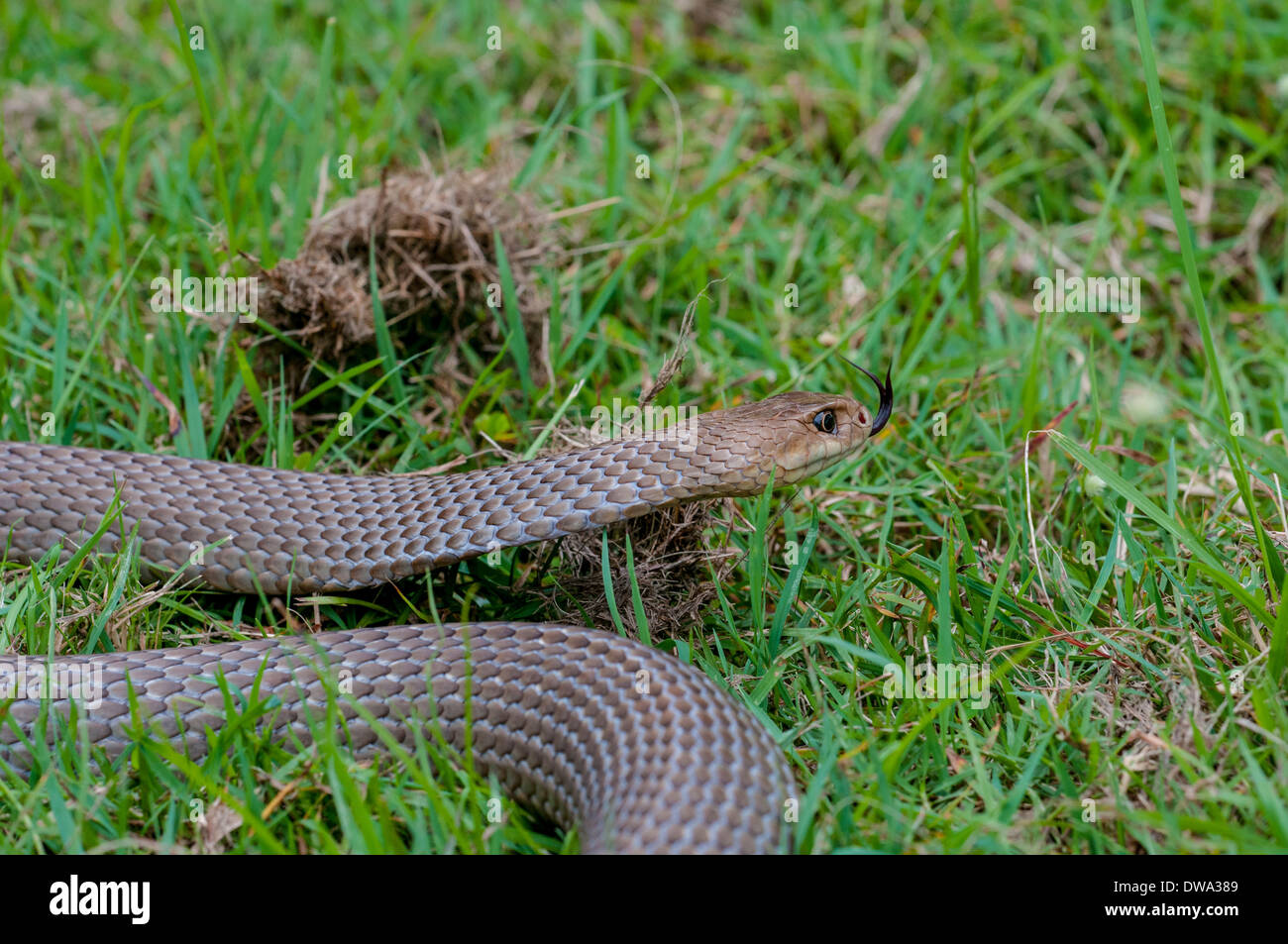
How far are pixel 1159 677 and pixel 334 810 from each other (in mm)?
2440

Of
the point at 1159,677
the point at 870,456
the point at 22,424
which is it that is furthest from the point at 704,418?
the point at 22,424

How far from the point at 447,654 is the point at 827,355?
210 cm

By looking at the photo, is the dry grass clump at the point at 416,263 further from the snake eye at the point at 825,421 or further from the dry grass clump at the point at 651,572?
the snake eye at the point at 825,421

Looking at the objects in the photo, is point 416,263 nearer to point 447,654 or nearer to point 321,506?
point 321,506

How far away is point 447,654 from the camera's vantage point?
3.81 m

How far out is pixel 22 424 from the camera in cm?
496

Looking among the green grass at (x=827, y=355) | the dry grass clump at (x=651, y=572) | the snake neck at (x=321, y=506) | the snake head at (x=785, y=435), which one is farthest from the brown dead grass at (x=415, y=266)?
the snake head at (x=785, y=435)

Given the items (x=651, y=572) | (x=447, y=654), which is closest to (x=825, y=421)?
(x=651, y=572)

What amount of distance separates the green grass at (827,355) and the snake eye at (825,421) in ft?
1.08

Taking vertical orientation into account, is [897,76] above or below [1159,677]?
above

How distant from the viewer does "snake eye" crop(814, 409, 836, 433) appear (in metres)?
4.19

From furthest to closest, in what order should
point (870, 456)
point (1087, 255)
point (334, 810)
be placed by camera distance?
point (1087, 255), point (870, 456), point (334, 810)
